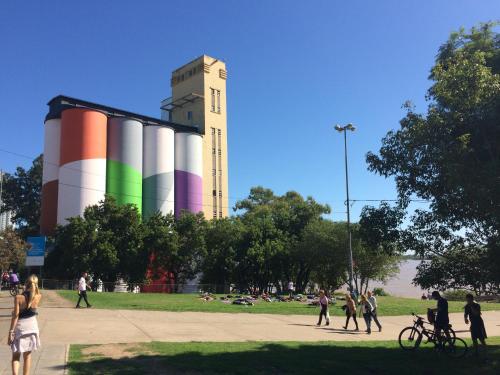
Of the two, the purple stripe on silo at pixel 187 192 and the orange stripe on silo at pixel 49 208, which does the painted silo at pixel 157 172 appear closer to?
the purple stripe on silo at pixel 187 192

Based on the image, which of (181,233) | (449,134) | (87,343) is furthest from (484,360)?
(181,233)

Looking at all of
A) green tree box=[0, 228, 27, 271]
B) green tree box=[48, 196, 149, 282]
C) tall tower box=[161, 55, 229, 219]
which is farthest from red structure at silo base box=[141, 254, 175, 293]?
tall tower box=[161, 55, 229, 219]

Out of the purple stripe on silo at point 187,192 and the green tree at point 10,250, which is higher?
the purple stripe on silo at point 187,192

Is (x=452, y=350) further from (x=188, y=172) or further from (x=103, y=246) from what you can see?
(x=188, y=172)

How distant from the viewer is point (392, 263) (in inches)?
1843

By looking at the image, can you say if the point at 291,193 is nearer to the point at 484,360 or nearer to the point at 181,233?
the point at 181,233

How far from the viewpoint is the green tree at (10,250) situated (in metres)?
35.0

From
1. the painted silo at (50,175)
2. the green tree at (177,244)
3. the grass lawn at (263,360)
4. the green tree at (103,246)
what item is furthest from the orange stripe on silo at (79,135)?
the grass lawn at (263,360)

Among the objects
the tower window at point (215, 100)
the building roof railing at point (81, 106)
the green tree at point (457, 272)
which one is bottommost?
the green tree at point (457, 272)

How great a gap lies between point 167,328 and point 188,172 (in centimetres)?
4817

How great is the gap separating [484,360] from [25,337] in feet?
36.0

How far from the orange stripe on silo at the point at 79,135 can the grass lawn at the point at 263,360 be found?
44.1 metres

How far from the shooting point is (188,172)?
210ft

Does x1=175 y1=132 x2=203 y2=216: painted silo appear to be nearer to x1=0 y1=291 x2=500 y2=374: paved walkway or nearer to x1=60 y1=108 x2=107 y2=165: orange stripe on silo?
x1=60 y1=108 x2=107 y2=165: orange stripe on silo
